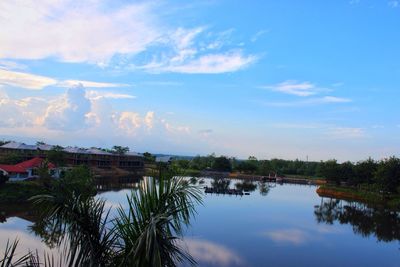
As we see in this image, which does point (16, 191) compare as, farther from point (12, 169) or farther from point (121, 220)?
point (121, 220)

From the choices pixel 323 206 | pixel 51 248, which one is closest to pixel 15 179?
pixel 51 248

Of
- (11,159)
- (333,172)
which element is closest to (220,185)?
(333,172)

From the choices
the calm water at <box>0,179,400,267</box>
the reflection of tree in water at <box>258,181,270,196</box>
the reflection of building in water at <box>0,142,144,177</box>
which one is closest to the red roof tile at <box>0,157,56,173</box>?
the reflection of building in water at <box>0,142,144,177</box>

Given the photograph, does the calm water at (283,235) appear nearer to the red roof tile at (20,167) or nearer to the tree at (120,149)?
the red roof tile at (20,167)

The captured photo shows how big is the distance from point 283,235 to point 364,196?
36.8 metres

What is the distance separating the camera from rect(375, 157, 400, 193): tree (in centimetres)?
5820

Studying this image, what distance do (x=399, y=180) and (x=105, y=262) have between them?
6276 centimetres

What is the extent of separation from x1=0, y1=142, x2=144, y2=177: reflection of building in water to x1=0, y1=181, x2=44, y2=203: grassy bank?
2189cm

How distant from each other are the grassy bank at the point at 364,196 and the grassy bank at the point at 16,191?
151ft

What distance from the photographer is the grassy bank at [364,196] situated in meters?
56.6

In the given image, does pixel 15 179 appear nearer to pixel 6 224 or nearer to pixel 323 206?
pixel 6 224

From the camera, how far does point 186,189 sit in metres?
4.67

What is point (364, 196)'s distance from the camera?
63250mm

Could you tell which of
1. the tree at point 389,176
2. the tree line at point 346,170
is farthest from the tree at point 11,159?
the tree at point 389,176
